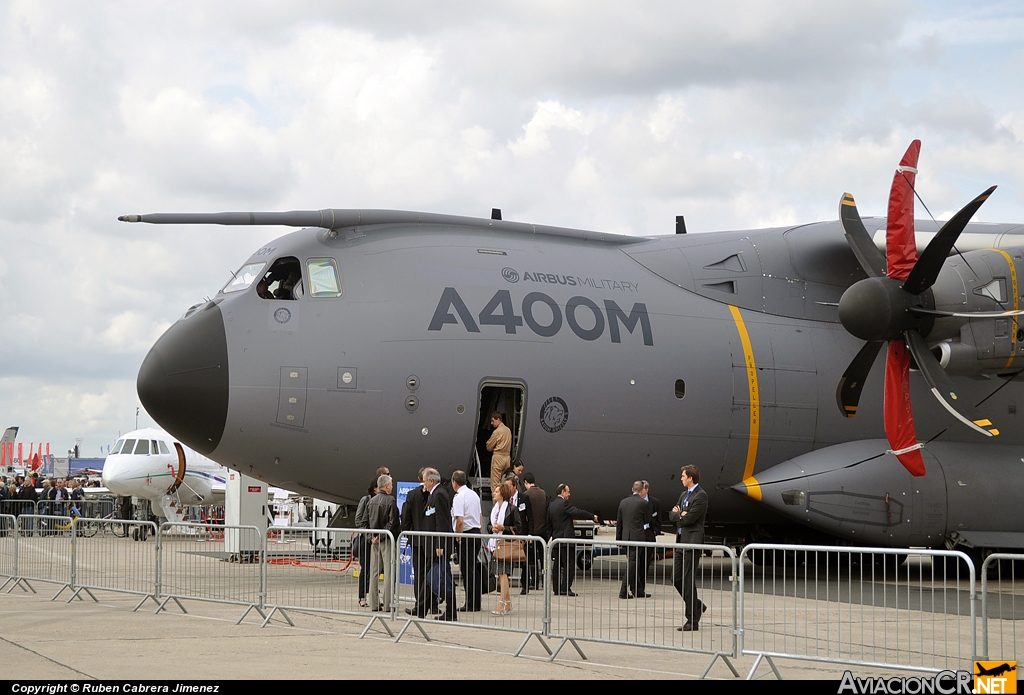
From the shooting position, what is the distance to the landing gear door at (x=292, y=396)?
13445 mm

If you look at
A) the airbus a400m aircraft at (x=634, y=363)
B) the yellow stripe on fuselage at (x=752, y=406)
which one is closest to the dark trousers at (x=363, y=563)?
the airbus a400m aircraft at (x=634, y=363)

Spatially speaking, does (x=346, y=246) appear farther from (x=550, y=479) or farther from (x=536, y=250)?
(x=550, y=479)

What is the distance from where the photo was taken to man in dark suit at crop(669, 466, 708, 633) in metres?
9.52

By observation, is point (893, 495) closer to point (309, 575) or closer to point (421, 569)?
point (421, 569)

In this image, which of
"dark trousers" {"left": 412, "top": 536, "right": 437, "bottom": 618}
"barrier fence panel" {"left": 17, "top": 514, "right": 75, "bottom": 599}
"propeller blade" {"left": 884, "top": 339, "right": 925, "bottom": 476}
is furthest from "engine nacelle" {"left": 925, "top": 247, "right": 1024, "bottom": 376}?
"barrier fence panel" {"left": 17, "top": 514, "right": 75, "bottom": 599}

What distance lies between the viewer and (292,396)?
13.5 meters

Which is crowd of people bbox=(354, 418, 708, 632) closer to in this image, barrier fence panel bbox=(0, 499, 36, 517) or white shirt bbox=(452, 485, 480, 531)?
white shirt bbox=(452, 485, 480, 531)

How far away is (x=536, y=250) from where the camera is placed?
15.5 metres

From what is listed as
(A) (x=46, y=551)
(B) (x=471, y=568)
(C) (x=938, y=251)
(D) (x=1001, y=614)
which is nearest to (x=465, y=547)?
(B) (x=471, y=568)

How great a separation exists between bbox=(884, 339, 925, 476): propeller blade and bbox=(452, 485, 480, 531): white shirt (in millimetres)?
5772

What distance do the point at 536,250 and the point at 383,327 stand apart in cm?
278

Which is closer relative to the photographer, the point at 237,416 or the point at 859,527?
the point at 237,416

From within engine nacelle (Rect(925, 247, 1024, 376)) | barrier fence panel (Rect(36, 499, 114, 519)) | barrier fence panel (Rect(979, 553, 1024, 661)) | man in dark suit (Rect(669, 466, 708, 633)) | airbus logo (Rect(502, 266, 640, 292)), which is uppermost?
airbus logo (Rect(502, 266, 640, 292))

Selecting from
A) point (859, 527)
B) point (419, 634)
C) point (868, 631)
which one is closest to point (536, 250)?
point (859, 527)
